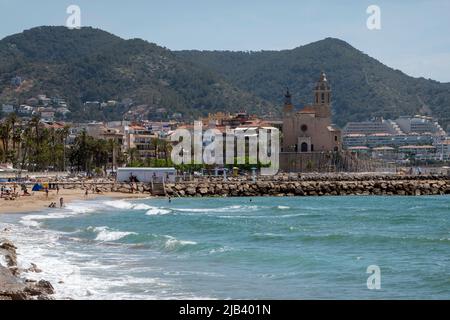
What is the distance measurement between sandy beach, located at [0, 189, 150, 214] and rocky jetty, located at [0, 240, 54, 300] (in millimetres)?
24297

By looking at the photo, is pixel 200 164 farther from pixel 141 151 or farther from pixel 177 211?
pixel 177 211

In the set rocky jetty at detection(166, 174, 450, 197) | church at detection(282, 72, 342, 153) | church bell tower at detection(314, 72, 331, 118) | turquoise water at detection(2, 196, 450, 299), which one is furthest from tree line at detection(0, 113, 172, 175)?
turquoise water at detection(2, 196, 450, 299)

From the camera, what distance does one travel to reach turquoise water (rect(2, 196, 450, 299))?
1902 centimetres

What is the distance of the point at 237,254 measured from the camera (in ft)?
85.2

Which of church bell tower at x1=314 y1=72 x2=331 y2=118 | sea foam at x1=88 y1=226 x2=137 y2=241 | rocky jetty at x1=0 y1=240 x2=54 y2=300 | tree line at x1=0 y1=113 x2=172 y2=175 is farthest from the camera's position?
church bell tower at x1=314 y1=72 x2=331 y2=118

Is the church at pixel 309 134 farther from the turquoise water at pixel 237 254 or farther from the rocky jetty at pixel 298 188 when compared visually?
the turquoise water at pixel 237 254

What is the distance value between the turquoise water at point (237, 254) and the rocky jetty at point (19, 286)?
553 mm

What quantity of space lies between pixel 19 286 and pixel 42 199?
3816 centimetres

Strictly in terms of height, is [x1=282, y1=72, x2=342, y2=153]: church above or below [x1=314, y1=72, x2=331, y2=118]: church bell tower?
below

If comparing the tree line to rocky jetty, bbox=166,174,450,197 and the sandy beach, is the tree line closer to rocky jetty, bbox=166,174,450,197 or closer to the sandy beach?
rocky jetty, bbox=166,174,450,197

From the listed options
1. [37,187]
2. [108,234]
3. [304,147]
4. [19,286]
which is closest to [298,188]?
[37,187]

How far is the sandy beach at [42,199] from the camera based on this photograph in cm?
4685
